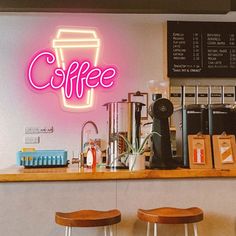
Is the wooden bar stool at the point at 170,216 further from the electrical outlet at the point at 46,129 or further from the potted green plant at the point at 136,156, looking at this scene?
the electrical outlet at the point at 46,129

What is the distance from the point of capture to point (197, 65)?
4.34 m

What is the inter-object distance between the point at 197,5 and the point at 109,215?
2.52 meters

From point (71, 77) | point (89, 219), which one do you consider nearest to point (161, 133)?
point (89, 219)

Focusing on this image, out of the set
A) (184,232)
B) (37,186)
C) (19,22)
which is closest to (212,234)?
(184,232)

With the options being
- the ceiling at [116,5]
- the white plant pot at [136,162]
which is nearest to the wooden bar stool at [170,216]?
the white plant pot at [136,162]

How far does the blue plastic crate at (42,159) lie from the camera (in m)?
2.61

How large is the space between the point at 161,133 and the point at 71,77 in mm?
2068

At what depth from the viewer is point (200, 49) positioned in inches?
171

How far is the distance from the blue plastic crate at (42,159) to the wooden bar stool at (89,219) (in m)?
0.62

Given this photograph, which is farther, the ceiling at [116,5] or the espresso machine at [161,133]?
the ceiling at [116,5]

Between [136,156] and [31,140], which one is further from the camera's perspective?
[31,140]

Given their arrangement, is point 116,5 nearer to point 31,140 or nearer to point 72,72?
point 72,72

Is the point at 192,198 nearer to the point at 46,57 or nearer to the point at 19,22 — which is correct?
the point at 46,57

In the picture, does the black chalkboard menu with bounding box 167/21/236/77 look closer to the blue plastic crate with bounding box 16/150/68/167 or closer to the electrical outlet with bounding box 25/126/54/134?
the electrical outlet with bounding box 25/126/54/134
